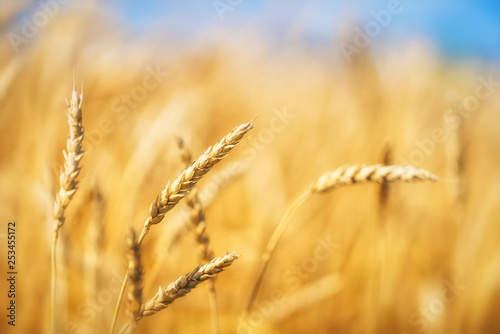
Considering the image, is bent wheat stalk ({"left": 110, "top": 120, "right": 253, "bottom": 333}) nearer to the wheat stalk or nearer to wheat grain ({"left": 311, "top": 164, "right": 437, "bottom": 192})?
the wheat stalk

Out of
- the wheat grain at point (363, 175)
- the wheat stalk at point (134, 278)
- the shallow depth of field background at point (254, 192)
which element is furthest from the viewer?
the shallow depth of field background at point (254, 192)

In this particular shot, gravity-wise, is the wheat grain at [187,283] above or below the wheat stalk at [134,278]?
below

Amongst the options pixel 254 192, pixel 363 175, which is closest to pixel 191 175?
pixel 363 175

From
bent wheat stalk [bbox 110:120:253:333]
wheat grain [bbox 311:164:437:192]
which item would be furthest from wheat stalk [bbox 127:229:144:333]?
wheat grain [bbox 311:164:437:192]

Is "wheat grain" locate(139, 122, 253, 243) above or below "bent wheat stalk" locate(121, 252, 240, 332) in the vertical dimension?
above

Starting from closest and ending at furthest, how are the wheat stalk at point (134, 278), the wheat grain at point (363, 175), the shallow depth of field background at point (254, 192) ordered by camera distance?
the wheat stalk at point (134, 278) → the wheat grain at point (363, 175) → the shallow depth of field background at point (254, 192)

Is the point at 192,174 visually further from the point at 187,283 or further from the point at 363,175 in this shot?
the point at 363,175

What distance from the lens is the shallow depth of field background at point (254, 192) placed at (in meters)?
1.20

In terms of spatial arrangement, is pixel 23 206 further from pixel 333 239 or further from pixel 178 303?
pixel 333 239

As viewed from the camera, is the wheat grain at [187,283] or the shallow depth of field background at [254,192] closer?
the wheat grain at [187,283]

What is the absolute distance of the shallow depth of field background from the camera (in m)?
1.20

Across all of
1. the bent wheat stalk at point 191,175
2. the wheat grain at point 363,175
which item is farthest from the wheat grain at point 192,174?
the wheat grain at point 363,175

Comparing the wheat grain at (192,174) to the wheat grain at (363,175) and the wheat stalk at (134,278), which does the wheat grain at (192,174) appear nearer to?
the wheat stalk at (134,278)

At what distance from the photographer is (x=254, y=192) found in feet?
5.98
